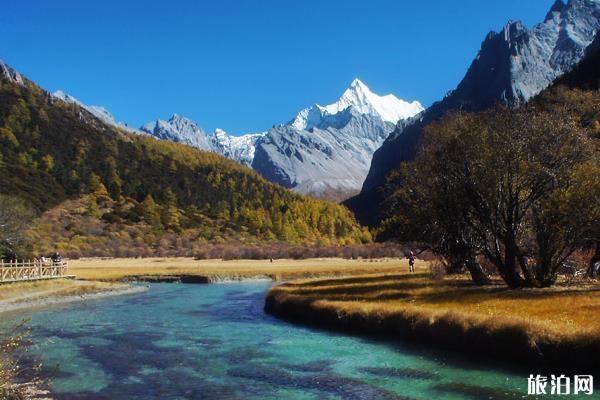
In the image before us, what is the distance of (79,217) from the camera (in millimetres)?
188000

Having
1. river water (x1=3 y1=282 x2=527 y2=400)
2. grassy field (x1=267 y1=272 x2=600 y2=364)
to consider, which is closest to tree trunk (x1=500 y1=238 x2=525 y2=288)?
grassy field (x1=267 y1=272 x2=600 y2=364)

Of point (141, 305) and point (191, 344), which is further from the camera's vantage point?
Result: point (141, 305)

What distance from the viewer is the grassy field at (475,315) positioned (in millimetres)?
23031

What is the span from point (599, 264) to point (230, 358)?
113 ft

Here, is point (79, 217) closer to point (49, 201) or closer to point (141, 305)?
point (49, 201)

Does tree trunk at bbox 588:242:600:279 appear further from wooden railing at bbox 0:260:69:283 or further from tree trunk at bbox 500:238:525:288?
wooden railing at bbox 0:260:69:283

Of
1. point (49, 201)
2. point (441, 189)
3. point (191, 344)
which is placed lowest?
point (191, 344)

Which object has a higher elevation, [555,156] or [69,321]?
[555,156]

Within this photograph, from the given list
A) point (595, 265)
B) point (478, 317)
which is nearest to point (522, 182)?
point (595, 265)

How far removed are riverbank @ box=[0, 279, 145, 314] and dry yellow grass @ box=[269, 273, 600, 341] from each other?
981 inches

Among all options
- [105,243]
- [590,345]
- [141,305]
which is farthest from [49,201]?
[590,345]

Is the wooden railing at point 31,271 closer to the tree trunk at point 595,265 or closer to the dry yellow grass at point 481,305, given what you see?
the dry yellow grass at point 481,305

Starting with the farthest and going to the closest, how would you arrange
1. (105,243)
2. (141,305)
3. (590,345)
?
(105,243) → (141,305) → (590,345)

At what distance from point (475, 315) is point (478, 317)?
1.49ft
